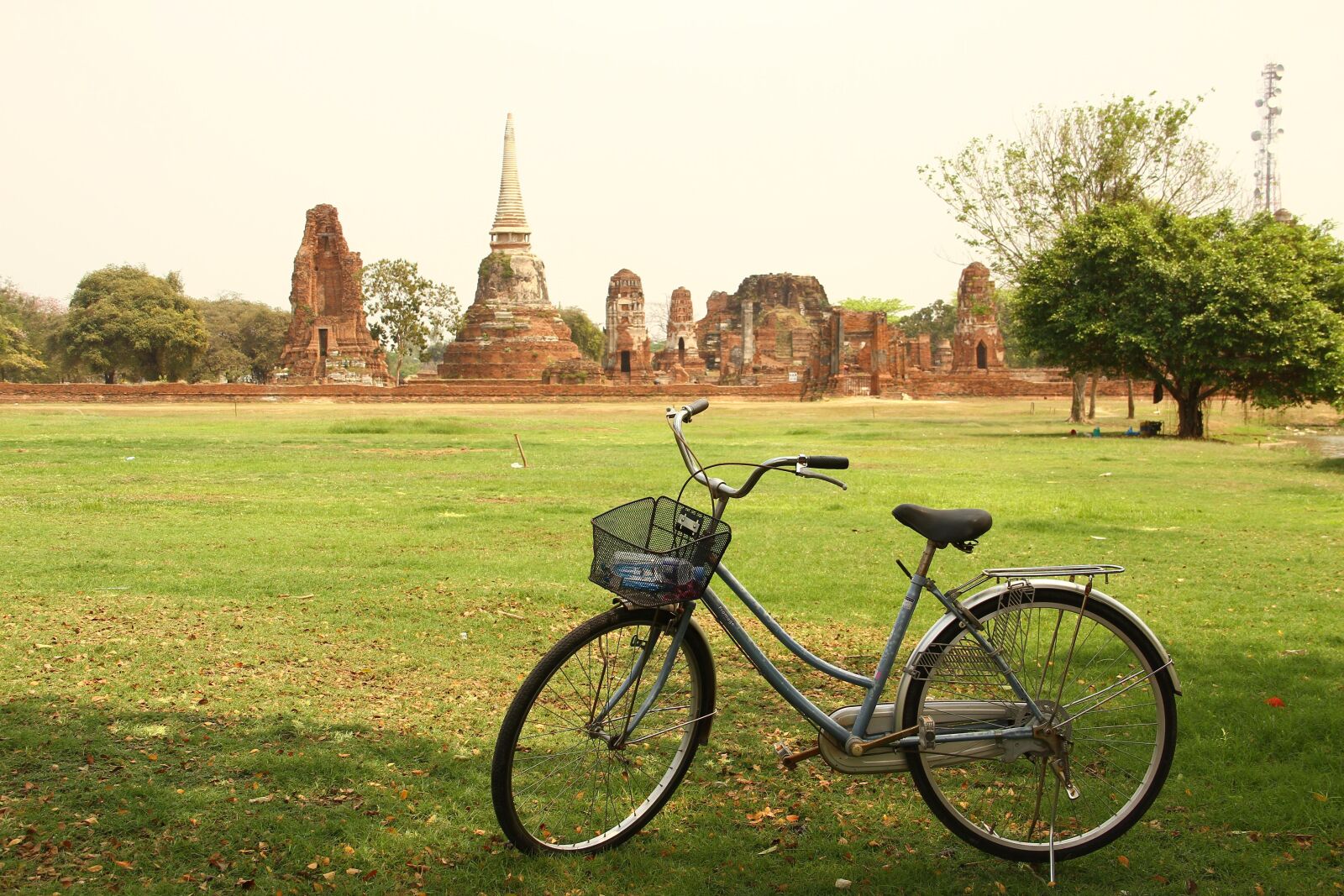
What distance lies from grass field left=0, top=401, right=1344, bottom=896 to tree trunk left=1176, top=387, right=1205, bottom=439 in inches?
446

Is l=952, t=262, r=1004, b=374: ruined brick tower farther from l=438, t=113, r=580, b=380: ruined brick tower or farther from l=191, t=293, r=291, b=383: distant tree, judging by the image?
l=191, t=293, r=291, b=383: distant tree

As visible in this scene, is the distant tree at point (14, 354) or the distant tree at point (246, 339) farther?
the distant tree at point (246, 339)

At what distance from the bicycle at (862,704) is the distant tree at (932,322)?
103 metres

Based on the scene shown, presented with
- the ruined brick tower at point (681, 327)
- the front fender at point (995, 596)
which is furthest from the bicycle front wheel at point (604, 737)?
the ruined brick tower at point (681, 327)

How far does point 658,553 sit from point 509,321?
2342 inches

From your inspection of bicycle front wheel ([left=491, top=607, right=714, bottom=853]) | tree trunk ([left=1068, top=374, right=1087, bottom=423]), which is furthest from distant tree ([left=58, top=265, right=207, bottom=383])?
bicycle front wheel ([left=491, top=607, right=714, bottom=853])

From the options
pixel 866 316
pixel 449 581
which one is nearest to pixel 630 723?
pixel 449 581

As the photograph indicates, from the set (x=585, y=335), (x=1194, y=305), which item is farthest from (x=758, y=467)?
(x=585, y=335)

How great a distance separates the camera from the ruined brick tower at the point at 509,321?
60312 mm

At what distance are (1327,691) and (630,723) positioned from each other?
3.36 m

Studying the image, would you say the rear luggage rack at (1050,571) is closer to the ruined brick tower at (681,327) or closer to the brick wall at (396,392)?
the brick wall at (396,392)

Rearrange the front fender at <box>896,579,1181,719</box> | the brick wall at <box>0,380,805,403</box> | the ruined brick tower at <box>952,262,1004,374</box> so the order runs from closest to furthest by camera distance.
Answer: the front fender at <box>896,579,1181,719</box> → the brick wall at <box>0,380,805,403</box> → the ruined brick tower at <box>952,262,1004,374</box>

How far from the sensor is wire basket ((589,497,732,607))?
3.26 m

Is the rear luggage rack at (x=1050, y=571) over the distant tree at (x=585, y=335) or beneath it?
beneath
